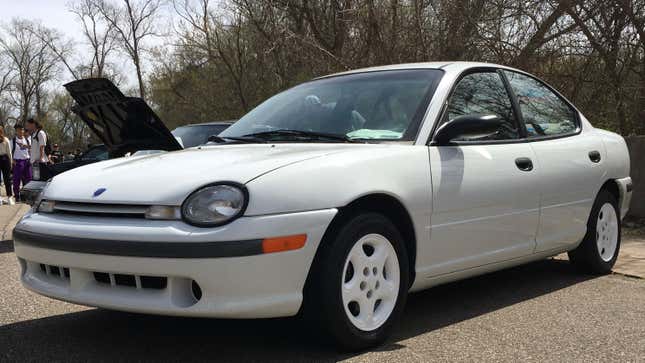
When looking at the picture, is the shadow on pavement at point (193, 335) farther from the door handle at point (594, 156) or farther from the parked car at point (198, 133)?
the parked car at point (198, 133)

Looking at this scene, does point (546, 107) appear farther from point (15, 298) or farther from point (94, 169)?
point (15, 298)

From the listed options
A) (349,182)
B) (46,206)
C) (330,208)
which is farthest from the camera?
(46,206)

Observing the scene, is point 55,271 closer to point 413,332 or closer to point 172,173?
point 172,173

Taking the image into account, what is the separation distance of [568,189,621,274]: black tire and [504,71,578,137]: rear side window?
581mm

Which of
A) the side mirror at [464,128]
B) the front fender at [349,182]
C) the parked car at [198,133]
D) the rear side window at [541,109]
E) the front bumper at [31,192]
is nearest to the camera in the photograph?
the front fender at [349,182]

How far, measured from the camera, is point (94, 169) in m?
3.54

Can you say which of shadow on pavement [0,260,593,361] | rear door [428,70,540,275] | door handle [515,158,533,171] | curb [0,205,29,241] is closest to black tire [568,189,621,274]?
shadow on pavement [0,260,593,361]

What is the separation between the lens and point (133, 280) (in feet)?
9.75

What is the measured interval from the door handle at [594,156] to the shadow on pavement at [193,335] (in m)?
1.11

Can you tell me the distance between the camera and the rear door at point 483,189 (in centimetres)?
363

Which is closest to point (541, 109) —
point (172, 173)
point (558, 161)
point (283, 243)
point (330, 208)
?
point (558, 161)

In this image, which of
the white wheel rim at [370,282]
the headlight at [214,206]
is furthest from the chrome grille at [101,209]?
the white wheel rim at [370,282]

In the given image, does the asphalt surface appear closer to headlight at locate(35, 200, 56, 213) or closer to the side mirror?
headlight at locate(35, 200, 56, 213)

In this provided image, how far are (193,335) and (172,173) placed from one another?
945mm
